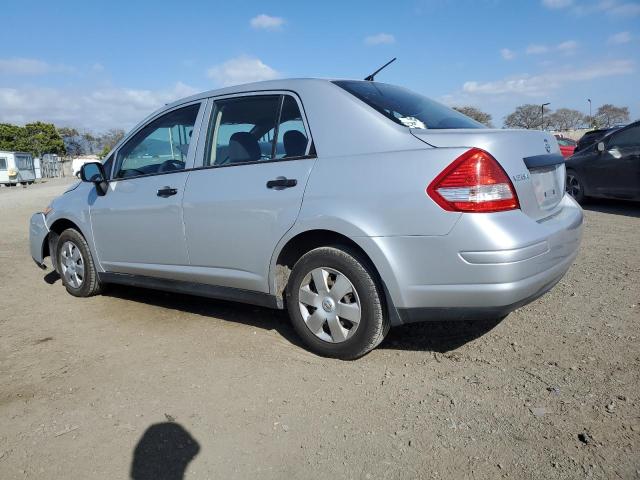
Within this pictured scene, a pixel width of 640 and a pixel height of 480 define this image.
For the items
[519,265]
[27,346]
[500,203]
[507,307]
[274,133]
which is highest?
[274,133]

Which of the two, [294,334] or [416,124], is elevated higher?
[416,124]

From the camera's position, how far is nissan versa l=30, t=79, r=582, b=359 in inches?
107

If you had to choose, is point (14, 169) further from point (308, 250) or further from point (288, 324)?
point (308, 250)

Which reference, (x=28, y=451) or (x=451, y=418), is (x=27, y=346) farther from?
(x=451, y=418)

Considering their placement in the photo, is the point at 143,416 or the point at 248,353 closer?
the point at 143,416

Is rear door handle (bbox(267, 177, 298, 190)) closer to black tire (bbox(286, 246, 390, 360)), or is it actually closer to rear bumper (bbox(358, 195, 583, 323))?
black tire (bbox(286, 246, 390, 360))

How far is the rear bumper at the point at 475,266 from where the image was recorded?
2645mm

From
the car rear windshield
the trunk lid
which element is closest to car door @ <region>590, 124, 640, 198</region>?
the car rear windshield

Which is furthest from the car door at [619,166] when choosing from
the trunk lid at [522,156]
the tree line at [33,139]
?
the tree line at [33,139]

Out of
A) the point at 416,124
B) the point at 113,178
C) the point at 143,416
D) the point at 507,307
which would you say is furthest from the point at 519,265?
the point at 113,178

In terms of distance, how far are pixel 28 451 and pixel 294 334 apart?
Result: 1843 mm

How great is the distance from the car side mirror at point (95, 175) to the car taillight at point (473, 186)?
10.3ft

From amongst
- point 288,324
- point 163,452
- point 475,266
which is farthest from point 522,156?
point 163,452

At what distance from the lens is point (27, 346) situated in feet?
12.8
